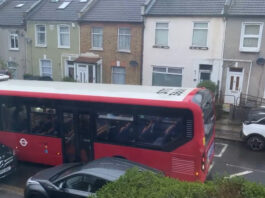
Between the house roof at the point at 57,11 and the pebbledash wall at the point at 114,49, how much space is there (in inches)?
65.6

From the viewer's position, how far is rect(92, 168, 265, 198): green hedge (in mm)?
4504

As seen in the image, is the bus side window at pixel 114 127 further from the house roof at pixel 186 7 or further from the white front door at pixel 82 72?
the white front door at pixel 82 72

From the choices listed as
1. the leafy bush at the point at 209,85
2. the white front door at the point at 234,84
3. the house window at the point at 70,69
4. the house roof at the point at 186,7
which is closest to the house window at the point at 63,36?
the house window at the point at 70,69

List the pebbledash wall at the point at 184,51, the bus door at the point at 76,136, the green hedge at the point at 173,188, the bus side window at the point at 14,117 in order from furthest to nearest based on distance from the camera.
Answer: the pebbledash wall at the point at 184,51 < the bus side window at the point at 14,117 < the bus door at the point at 76,136 < the green hedge at the point at 173,188

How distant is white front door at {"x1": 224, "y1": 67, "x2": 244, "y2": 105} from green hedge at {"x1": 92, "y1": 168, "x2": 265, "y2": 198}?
1457 cm

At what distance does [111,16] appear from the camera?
72.0 ft

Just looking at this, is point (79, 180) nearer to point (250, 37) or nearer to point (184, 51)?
point (184, 51)

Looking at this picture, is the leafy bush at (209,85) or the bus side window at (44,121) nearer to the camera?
the bus side window at (44,121)

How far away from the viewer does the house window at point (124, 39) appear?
21484 millimetres

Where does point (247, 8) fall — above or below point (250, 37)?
above

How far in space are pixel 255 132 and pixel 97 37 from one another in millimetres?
14030

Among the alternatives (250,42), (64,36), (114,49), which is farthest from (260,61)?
(64,36)

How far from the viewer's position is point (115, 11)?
2227cm

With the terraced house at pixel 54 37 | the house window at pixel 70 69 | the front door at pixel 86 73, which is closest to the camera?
the front door at pixel 86 73
